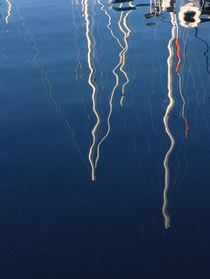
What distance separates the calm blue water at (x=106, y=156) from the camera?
527 cm

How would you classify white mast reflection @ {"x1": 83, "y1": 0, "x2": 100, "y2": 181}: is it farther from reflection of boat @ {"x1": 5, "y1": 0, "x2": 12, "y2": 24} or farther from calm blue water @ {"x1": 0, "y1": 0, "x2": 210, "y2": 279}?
reflection of boat @ {"x1": 5, "y1": 0, "x2": 12, "y2": 24}

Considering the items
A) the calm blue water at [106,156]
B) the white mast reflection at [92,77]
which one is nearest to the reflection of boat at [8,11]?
the white mast reflection at [92,77]

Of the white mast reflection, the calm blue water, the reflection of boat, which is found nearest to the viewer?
the calm blue water

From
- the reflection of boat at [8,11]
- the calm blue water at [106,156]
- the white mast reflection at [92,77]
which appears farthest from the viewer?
the reflection of boat at [8,11]

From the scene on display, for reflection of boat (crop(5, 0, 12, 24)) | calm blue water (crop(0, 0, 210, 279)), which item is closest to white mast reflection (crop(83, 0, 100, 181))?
calm blue water (crop(0, 0, 210, 279))

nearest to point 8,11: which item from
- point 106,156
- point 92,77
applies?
point 92,77

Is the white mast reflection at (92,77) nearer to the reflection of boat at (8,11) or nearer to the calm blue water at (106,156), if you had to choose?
the calm blue water at (106,156)

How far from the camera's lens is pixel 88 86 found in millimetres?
10367

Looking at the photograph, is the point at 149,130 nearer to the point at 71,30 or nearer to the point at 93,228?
the point at 93,228

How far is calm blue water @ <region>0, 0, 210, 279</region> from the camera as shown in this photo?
208 inches

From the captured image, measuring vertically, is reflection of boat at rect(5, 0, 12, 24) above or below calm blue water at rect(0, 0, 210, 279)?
below

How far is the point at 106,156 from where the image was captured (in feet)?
24.2

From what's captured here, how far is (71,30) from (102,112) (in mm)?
7306

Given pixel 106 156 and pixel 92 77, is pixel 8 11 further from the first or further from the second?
pixel 106 156
